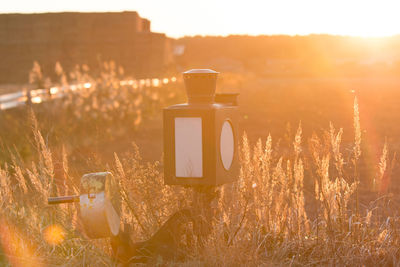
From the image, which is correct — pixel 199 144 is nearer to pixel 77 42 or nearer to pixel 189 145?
pixel 189 145

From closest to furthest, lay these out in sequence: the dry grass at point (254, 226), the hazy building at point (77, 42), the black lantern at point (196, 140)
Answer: the black lantern at point (196, 140) < the dry grass at point (254, 226) < the hazy building at point (77, 42)

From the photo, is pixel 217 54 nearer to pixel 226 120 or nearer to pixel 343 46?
pixel 343 46

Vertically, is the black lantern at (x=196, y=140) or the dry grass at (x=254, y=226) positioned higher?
the black lantern at (x=196, y=140)

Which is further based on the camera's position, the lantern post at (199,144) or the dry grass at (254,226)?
the dry grass at (254,226)

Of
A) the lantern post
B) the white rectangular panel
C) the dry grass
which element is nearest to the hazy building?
the dry grass

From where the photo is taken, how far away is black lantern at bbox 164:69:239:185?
3076 mm

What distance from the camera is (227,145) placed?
3.32 metres

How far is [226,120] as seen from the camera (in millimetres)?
3301

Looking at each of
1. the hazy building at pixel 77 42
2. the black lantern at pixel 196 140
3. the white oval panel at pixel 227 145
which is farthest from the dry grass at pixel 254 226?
the hazy building at pixel 77 42

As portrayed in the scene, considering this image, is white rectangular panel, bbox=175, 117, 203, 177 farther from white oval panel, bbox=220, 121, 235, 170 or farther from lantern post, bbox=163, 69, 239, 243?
white oval panel, bbox=220, 121, 235, 170

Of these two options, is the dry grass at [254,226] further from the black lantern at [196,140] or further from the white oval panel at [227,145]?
the black lantern at [196,140]

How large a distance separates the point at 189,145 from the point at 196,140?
5cm

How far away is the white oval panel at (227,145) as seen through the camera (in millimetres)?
3228

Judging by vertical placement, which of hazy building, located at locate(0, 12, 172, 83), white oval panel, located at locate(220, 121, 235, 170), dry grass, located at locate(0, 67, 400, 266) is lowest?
dry grass, located at locate(0, 67, 400, 266)
